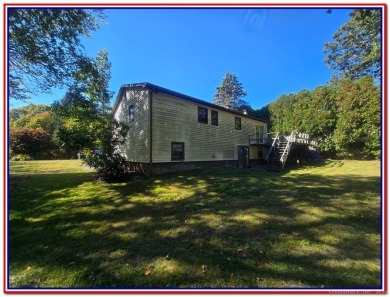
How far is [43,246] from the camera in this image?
154 inches

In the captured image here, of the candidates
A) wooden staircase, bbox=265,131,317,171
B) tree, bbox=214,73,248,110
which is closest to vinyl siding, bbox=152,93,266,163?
wooden staircase, bbox=265,131,317,171

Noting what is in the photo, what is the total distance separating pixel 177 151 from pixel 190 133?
1.74 meters

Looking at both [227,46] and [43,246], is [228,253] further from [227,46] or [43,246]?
[227,46]

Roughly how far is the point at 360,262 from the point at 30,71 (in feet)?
45.2

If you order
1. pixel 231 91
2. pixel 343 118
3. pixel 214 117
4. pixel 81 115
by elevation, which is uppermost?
pixel 231 91

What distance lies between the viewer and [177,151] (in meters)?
13.1

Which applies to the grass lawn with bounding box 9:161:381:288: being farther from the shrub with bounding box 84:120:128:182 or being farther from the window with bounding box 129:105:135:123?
the window with bounding box 129:105:135:123

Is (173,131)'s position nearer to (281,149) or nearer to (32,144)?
(281,149)

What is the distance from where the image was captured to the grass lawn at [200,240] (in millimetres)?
2730

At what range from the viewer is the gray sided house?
11852 mm

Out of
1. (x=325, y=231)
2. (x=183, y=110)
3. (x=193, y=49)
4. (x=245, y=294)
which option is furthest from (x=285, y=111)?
(x=245, y=294)

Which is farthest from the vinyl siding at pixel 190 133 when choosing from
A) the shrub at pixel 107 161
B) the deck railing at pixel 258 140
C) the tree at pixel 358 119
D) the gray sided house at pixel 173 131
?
the tree at pixel 358 119

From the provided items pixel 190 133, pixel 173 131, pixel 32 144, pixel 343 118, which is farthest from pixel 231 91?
pixel 173 131

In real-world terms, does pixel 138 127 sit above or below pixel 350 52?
below
